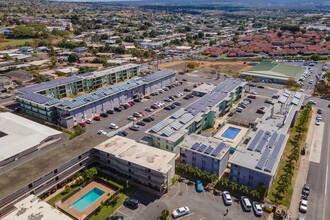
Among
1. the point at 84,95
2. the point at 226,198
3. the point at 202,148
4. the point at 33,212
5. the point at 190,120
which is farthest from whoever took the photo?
the point at 84,95

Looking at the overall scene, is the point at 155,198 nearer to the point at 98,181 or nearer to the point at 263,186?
the point at 98,181

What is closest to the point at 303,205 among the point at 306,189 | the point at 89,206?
the point at 306,189

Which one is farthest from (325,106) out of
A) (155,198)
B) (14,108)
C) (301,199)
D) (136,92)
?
(14,108)

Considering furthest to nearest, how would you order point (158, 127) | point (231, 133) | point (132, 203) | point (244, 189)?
1. point (231, 133)
2. point (158, 127)
3. point (244, 189)
4. point (132, 203)

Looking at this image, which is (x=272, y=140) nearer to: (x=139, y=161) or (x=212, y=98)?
(x=212, y=98)

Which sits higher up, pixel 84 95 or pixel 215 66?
pixel 84 95

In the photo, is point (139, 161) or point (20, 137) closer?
point (139, 161)

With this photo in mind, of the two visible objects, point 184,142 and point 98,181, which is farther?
Result: point 184,142
